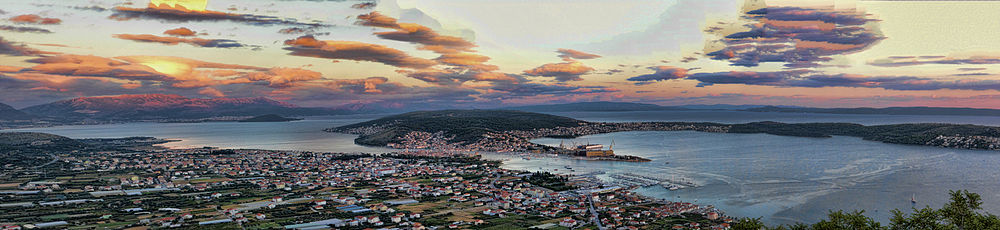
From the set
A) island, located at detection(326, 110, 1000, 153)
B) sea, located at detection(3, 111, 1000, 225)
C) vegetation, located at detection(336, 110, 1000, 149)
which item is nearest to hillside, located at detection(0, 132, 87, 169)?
island, located at detection(326, 110, 1000, 153)

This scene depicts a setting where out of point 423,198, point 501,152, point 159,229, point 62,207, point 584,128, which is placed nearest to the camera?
point 159,229

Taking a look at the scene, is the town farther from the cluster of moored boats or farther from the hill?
the hill

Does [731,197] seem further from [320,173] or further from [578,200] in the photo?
[320,173]

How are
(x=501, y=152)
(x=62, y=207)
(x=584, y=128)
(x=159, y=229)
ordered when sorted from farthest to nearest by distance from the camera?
(x=584, y=128) → (x=501, y=152) → (x=62, y=207) → (x=159, y=229)

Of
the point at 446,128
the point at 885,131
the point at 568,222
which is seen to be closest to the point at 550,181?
the point at 568,222

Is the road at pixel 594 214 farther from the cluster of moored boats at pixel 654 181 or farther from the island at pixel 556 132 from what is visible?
the island at pixel 556 132

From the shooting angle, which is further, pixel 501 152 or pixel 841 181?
pixel 501 152

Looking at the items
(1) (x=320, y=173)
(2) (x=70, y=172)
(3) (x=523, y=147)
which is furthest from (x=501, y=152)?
(2) (x=70, y=172)
